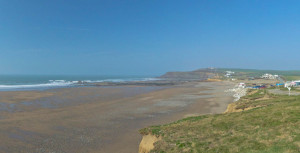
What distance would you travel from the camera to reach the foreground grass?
28.0 feet

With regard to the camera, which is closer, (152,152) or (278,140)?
(278,140)

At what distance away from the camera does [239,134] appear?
10.2m

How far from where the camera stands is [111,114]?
2566 cm

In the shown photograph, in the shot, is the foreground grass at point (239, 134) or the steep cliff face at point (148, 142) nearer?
the foreground grass at point (239, 134)

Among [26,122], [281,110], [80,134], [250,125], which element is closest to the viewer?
[250,125]

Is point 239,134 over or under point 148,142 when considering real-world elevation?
over

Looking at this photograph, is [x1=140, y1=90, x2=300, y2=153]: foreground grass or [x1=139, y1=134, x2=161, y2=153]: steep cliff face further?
[x1=139, y1=134, x2=161, y2=153]: steep cliff face

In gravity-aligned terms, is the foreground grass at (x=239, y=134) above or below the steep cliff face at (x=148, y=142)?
above

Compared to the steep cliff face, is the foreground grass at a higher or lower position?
higher

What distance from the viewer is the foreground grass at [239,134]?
28.0 ft

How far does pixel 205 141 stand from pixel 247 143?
1.99 metres

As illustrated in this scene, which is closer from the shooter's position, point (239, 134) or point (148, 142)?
point (239, 134)

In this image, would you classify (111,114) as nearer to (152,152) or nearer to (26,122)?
(26,122)

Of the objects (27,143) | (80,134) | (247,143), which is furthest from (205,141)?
(27,143)
